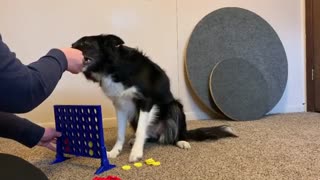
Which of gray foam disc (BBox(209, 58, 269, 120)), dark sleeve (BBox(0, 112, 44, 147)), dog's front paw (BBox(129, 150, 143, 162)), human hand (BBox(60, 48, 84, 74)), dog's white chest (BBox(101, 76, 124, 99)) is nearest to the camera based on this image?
human hand (BBox(60, 48, 84, 74))

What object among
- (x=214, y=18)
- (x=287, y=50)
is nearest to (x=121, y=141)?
(x=214, y=18)

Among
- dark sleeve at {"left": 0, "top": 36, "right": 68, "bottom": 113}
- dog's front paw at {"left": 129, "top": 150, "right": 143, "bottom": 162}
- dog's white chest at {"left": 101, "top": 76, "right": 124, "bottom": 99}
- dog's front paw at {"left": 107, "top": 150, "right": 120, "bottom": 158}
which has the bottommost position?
dog's front paw at {"left": 107, "top": 150, "right": 120, "bottom": 158}

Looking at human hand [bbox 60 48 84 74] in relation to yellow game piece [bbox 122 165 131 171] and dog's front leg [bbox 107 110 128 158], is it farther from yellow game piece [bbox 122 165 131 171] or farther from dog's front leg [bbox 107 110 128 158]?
dog's front leg [bbox 107 110 128 158]

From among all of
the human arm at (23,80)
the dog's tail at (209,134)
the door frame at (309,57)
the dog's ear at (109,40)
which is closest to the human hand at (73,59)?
the human arm at (23,80)

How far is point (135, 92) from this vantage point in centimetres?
157

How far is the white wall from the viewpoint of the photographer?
233 cm

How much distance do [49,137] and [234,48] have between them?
68.3 inches

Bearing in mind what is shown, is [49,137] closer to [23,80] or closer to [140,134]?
[140,134]

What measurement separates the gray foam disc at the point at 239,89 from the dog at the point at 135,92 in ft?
2.45

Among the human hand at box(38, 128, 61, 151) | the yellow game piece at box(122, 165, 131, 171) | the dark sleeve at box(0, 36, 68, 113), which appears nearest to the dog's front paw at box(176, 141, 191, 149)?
the yellow game piece at box(122, 165, 131, 171)

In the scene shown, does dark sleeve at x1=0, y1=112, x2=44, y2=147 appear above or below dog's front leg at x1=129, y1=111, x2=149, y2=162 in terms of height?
above

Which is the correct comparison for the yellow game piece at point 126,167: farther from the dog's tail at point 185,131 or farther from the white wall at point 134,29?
the white wall at point 134,29

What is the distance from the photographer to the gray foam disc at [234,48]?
101 inches

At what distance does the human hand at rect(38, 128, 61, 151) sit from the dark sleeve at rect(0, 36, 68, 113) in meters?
0.62
